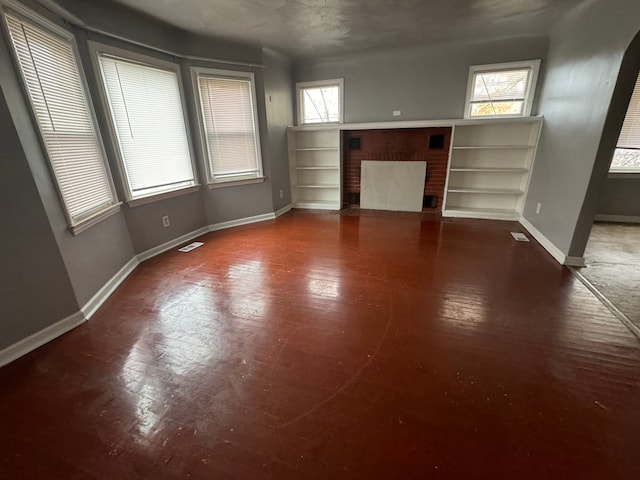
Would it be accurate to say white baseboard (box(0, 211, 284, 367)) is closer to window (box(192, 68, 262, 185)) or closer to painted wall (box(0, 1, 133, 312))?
painted wall (box(0, 1, 133, 312))

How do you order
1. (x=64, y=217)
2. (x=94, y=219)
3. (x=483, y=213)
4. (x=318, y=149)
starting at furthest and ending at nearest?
(x=318, y=149) → (x=483, y=213) → (x=94, y=219) → (x=64, y=217)

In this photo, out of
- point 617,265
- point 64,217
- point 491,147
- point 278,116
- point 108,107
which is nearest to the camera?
point 64,217

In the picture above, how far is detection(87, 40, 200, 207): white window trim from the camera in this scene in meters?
2.74

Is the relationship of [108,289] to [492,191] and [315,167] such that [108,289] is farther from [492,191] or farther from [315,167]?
[492,191]

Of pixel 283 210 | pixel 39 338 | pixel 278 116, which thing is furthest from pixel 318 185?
pixel 39 338

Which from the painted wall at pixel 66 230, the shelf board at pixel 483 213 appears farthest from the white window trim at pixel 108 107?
the shelf board at pixel 483 213

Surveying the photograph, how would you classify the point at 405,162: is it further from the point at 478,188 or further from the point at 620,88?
the point at 620,88

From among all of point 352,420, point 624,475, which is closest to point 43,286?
point 352,420

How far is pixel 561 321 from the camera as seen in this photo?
2.18m

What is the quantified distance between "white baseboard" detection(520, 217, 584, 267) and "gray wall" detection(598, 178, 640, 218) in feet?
4.87

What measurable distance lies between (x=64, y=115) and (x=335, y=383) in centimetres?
301

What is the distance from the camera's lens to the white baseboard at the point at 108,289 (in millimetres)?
2363

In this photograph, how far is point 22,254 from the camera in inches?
75.6

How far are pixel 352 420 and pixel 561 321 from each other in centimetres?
188
